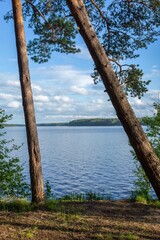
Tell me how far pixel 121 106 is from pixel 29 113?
12.2 feet

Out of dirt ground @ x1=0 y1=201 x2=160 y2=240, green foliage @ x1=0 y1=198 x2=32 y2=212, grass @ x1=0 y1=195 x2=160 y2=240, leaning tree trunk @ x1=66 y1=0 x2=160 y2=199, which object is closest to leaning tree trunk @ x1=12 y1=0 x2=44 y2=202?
green foliage @ x1=0 y1=198 x2=32 y2=212

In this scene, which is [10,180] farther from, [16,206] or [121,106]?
[121,106]

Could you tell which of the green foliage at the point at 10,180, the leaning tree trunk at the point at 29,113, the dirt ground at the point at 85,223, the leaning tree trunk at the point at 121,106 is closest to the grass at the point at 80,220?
the dirt ground at the point at 85,223

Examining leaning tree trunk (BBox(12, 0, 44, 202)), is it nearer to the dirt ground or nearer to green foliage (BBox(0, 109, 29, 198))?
the dirt ground

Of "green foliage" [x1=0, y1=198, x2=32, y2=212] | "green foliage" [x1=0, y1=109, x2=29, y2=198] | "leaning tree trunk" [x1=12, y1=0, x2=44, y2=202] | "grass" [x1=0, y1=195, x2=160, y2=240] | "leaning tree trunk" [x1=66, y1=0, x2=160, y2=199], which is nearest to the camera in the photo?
"leaning tree trunk" [x1=66, y1=0, x2=160, y2=199]

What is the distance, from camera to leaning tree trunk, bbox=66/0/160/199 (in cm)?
588

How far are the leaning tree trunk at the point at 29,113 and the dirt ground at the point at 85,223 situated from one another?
97 cm

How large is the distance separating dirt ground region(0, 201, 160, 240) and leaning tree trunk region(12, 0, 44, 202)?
3.18 ft

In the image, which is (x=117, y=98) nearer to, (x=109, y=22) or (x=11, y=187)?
(x=109, y=22)

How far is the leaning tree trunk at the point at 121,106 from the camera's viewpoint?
5879mm

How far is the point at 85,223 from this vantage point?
6691 millimetres

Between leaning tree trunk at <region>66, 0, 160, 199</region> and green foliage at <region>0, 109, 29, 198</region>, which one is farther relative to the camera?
green foliage at <region>0, 109, 29, 198</region>

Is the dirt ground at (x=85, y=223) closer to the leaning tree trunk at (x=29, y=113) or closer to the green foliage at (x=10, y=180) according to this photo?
the leaning tree trunk at (x=29, y=113)

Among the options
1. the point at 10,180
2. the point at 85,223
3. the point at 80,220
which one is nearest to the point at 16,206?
the point at 80,220
